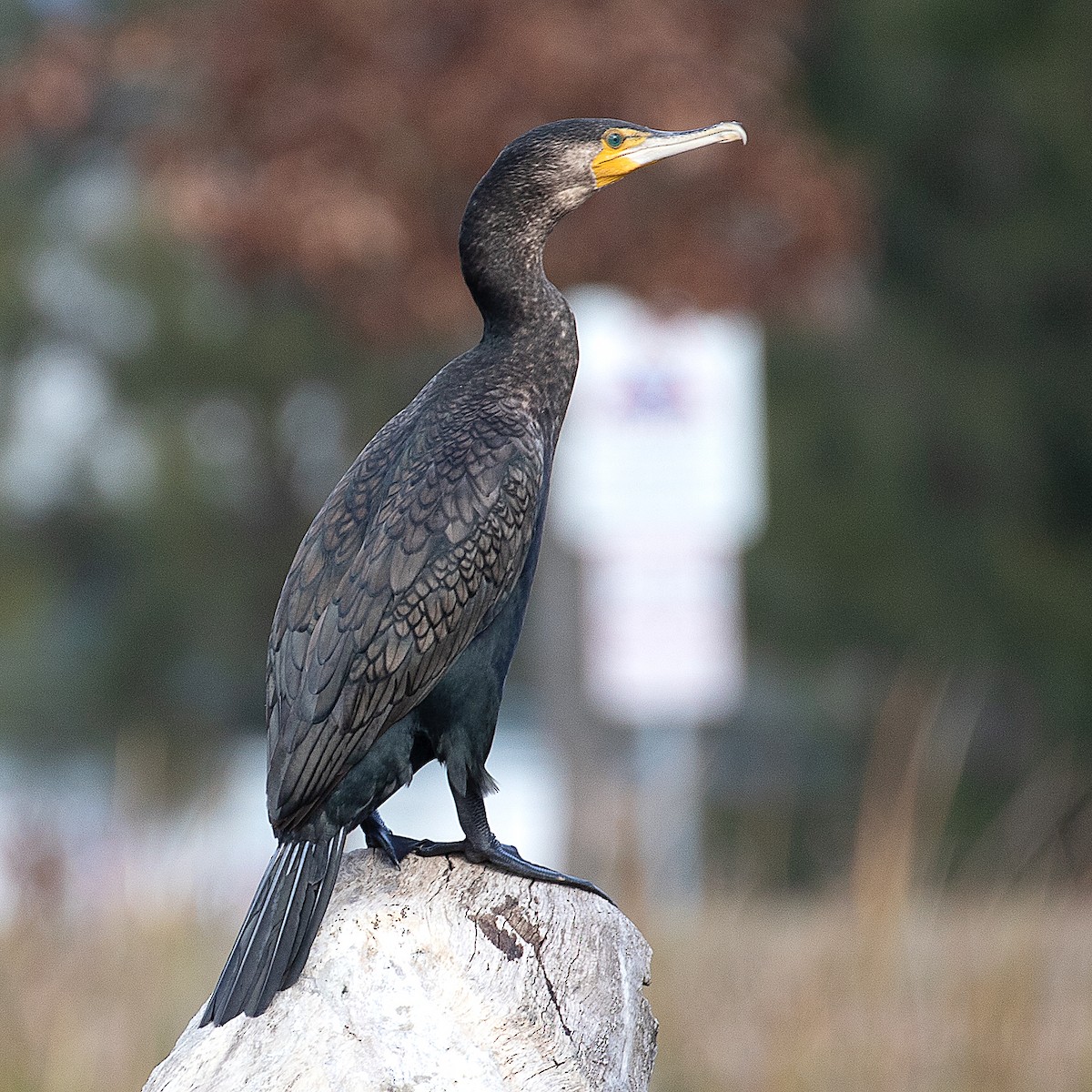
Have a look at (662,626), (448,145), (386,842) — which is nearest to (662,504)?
(662,626)

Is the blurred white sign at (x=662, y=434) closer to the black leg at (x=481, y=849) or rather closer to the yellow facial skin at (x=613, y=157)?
the yellow facial skin at (x=613, y=157)

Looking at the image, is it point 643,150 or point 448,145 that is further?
point 448,145

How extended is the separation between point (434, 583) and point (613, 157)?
26.4 inches

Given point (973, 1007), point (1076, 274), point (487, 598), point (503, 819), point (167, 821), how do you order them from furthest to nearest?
point (1076, 274), point (503, 819), point (167, 821), point (973, 1007), point (487, 598)

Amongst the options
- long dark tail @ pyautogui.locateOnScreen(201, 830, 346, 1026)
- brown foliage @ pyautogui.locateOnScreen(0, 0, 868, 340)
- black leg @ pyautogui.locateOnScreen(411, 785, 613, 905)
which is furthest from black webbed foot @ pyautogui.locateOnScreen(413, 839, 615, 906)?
brown foliage @ pyautogui.locateOnScreen(0, 0, 868, 340)

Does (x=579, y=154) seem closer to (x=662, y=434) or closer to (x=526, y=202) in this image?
(x=526, y=202)

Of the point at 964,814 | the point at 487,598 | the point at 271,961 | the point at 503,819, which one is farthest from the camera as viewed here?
the point at 964,814

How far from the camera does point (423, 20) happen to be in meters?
7.14

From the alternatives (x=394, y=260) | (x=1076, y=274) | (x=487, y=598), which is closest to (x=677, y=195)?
(x=394, y=260)

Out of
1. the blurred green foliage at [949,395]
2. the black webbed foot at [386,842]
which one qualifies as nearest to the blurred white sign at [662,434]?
the blurred green foliage at [949,395]

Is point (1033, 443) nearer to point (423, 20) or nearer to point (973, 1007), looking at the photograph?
point (423, 20)

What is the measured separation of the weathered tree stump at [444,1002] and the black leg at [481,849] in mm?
18

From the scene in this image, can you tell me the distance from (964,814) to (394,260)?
14.9 feet

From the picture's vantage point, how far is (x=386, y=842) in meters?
2.37
